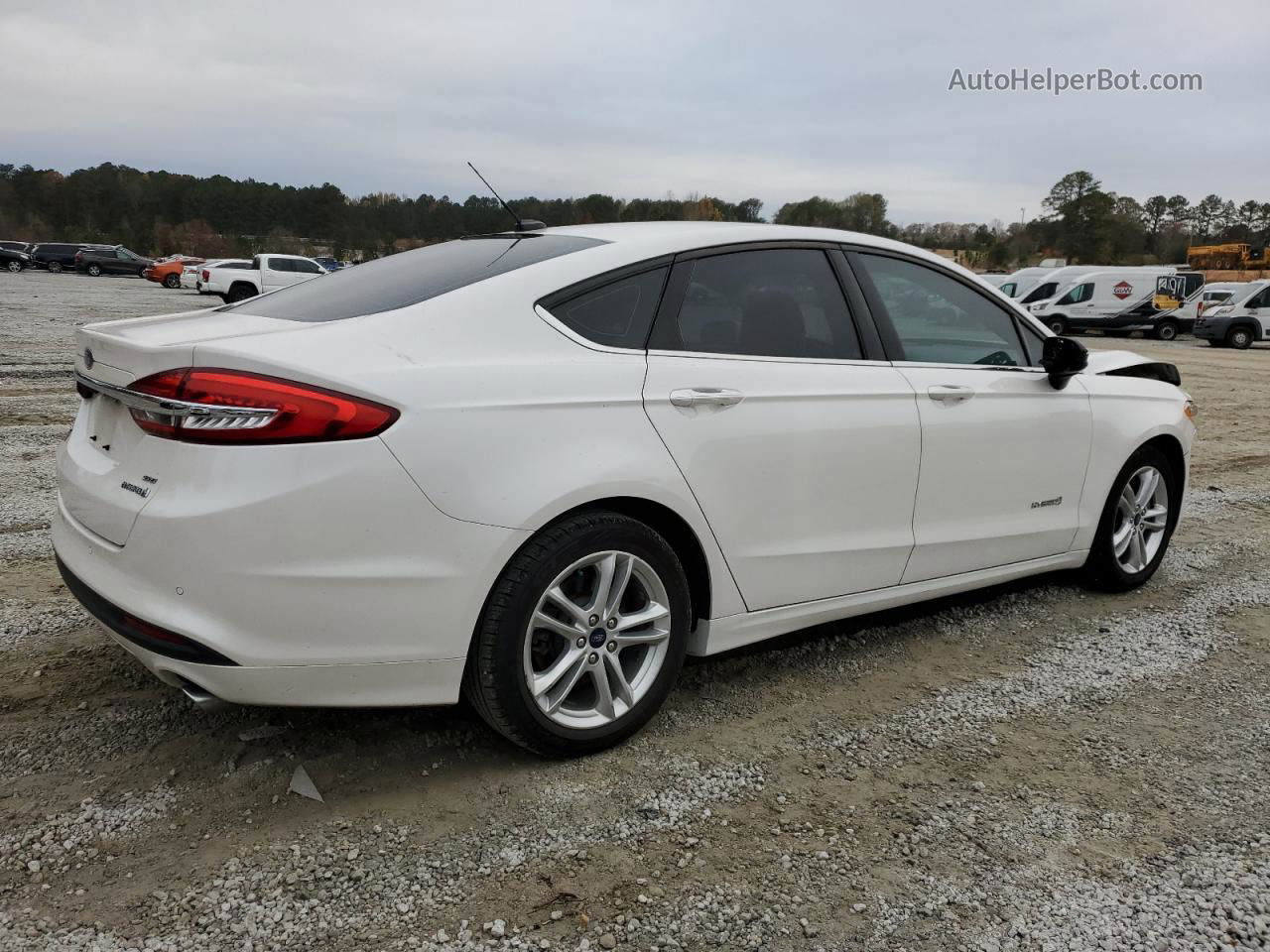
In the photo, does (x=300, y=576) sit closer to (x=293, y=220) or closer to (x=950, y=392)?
(x=950, y=392)

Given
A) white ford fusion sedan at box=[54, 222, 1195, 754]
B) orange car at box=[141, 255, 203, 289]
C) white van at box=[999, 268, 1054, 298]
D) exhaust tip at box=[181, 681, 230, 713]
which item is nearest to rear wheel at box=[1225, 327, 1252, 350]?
white van at box=[999, 268, 1054, 298]

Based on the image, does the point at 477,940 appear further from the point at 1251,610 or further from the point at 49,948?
the point at 1251,610

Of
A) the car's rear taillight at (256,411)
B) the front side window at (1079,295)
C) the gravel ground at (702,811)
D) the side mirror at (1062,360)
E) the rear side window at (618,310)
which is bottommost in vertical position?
the gravel ground at (702,811)

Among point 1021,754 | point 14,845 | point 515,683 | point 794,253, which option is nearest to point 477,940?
point 515,683

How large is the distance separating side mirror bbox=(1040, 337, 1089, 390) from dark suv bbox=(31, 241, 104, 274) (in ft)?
191

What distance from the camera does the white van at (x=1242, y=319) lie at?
2569 centimetres

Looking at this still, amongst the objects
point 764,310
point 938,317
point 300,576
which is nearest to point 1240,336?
point 938,317

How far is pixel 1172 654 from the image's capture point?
3.89 metres

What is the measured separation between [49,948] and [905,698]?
2.59 meters

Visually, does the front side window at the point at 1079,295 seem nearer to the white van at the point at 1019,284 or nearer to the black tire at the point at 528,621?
the white van at the point at 1019,284

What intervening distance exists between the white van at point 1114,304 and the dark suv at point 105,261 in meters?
45.7

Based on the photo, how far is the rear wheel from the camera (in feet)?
84.5

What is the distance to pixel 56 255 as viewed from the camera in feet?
172

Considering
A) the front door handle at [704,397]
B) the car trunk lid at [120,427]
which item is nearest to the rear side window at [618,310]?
the front door handle at [704,397]
